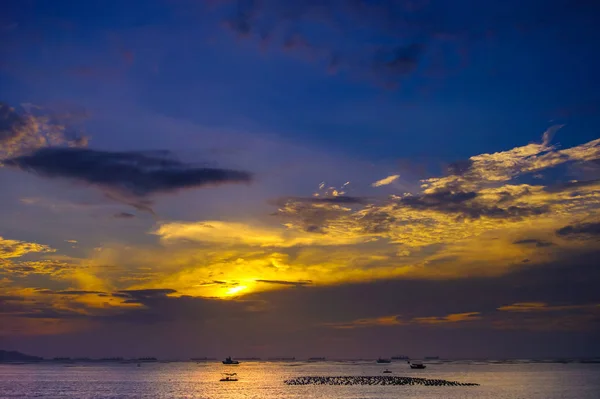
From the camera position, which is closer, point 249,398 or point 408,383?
point 249,398

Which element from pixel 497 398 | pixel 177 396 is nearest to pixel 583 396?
pixel 497 398

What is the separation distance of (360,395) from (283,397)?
58.7 feet

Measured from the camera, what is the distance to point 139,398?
411 feet

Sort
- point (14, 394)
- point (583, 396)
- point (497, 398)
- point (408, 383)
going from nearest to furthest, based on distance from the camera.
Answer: point (497, 398)
point (583, 396)
point (14, 394)
point (408, 383)

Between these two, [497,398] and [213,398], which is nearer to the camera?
[497,398]

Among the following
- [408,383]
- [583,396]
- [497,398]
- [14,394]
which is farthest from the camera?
[408,383]

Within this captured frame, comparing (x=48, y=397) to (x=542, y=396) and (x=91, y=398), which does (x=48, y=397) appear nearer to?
(x=91, y=398)

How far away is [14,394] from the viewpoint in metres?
138

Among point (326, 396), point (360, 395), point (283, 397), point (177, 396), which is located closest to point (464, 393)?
point (360, 395)

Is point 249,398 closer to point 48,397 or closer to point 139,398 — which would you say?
point 139,398

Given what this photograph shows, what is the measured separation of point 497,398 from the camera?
4663 inches

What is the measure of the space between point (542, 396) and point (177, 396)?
8395 centimetres

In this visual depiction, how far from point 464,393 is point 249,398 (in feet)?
163

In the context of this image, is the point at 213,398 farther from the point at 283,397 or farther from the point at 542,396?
the point at 542,396
